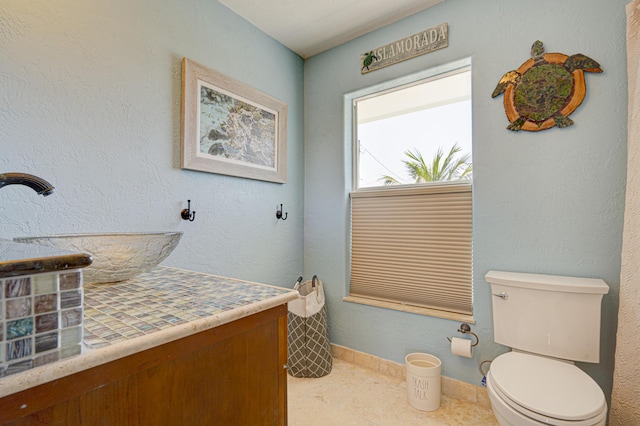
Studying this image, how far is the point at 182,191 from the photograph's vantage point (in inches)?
69.7

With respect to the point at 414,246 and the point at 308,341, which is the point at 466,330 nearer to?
the point at 414,246

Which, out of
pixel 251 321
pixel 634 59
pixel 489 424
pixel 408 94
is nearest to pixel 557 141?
pixel 634 59

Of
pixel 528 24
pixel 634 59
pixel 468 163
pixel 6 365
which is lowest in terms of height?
pixel 6 365

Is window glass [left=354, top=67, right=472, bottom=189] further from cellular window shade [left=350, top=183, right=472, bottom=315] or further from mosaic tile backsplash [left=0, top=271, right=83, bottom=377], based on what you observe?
mosaic tile backsplash [left=0, top=271, right=83, bottom=377]

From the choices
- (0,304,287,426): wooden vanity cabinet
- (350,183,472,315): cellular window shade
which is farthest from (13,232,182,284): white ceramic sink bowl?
(350,183,472,315): cellular window shade

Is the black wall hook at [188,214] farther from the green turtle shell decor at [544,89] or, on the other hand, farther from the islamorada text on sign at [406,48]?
the green turtle shell decor at [544,89]

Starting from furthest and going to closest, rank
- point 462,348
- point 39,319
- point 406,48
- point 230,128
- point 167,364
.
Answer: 1. point 406,48
2. point 230,128
3. point 462,348
4. point 167,364
5. point 39,319

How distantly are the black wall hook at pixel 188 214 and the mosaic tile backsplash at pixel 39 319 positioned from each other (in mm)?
1348

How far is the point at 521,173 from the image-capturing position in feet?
5.61

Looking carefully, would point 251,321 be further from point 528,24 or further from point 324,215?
point 528,24

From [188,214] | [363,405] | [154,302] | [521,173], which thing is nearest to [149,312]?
[154,302]

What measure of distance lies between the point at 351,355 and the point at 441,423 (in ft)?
2.57

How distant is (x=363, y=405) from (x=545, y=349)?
3.36ft

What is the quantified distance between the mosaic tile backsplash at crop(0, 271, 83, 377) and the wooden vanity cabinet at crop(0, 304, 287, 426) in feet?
0.15
